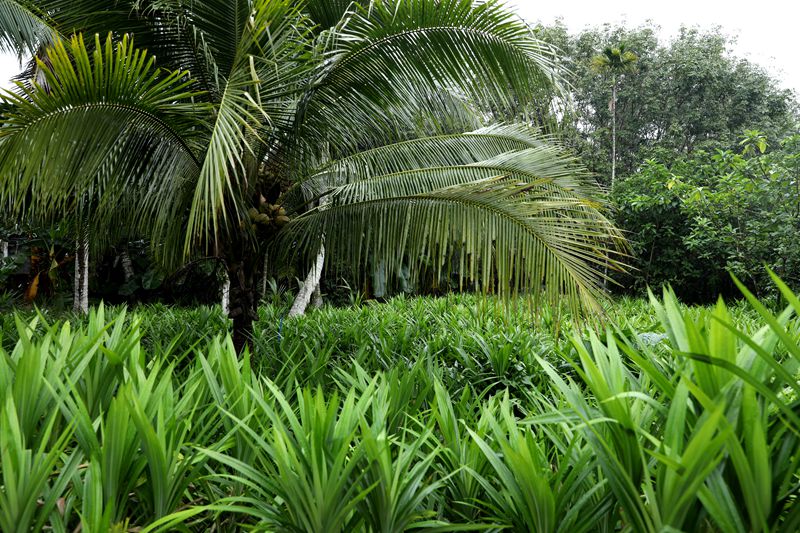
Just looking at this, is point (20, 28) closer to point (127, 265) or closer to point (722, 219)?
point (127, 265)

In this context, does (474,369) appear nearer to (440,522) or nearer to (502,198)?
(502,198)

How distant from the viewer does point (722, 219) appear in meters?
10.0

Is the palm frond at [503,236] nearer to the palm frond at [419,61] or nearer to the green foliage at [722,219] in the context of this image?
the palm frond at [419,61]

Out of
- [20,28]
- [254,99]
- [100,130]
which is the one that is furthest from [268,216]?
[20,28]

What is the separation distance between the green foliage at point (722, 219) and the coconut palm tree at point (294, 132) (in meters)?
2.57

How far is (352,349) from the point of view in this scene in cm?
520

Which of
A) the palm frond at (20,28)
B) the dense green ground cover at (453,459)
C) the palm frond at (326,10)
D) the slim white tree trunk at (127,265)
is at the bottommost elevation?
the slim white tree trunk at (127,265)

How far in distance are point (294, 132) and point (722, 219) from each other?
9116 millimetres

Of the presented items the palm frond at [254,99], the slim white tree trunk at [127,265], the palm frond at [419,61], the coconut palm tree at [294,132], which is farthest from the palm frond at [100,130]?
the slim white tree trunk at [127,265]

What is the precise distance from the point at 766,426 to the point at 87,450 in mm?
1561

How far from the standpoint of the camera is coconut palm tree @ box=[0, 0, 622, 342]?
3.04 meters

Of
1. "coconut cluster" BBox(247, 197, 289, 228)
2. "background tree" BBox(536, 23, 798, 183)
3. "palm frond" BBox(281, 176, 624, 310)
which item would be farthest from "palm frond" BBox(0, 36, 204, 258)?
"background tree" BBox(536, 23, 798, 183)

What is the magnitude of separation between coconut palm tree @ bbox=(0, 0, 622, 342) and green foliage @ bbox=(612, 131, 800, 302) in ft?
8.43

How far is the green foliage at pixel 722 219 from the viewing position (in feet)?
27.4
